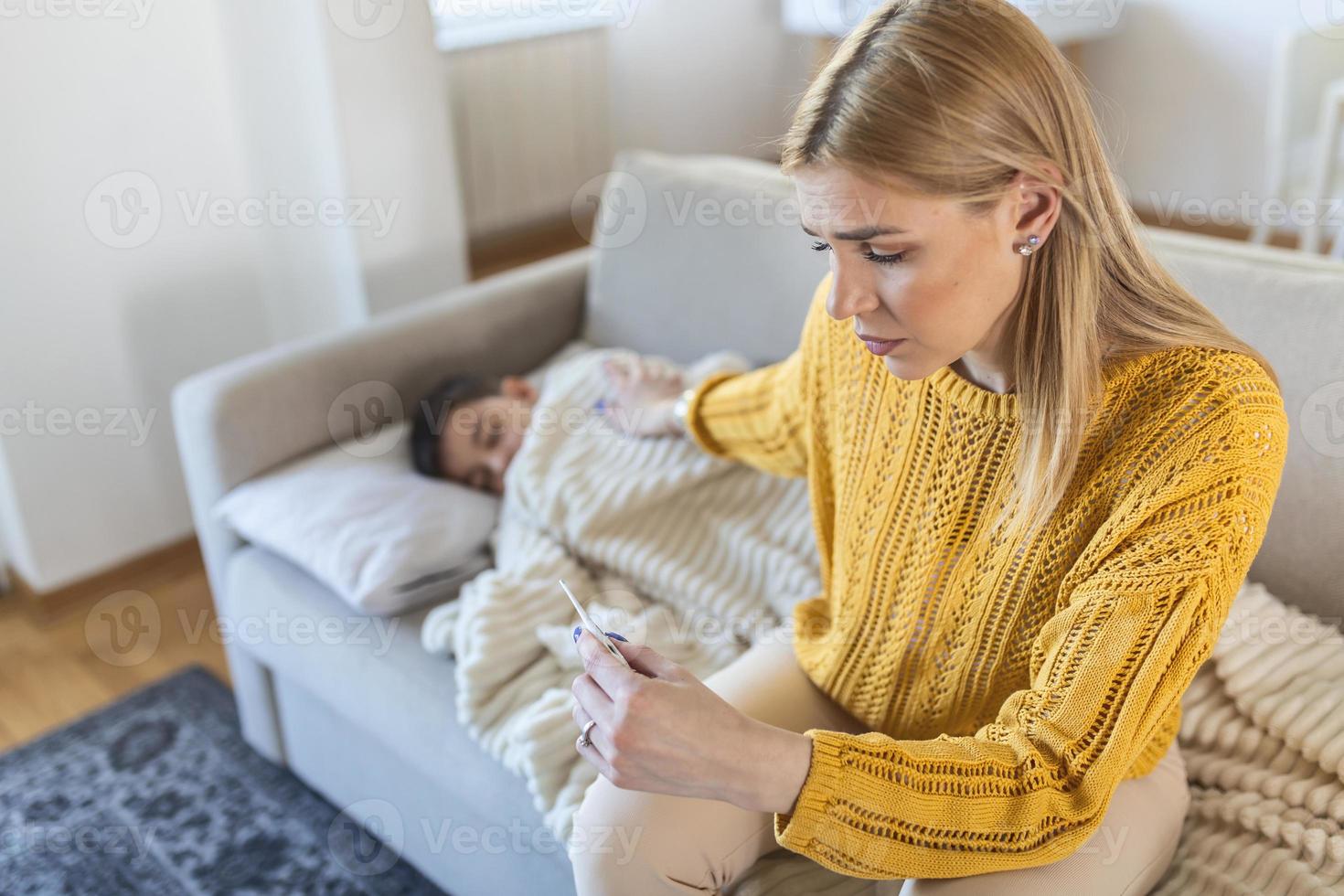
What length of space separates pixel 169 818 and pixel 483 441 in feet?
2.47

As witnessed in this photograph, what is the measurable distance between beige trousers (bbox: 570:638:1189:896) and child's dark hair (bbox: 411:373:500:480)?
2.68 ft

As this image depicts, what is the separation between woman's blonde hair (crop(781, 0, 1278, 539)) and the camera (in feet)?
2.82

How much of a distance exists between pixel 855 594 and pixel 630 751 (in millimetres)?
398

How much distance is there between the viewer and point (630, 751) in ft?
2.83

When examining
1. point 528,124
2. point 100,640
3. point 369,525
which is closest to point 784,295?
point 369,525

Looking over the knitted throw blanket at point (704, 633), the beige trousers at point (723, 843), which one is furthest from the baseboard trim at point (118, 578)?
the beige trousers at point (723, 843)

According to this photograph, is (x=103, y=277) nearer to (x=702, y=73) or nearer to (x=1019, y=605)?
(x=1019, y=605)

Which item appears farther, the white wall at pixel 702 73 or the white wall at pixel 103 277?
the white wall at pixel 702 73

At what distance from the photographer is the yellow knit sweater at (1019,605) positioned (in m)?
0.88

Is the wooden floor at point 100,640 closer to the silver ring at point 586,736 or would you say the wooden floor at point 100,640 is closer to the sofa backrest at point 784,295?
the sofa backrest at point 784,295

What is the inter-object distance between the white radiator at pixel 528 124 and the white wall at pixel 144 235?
100 centimetres

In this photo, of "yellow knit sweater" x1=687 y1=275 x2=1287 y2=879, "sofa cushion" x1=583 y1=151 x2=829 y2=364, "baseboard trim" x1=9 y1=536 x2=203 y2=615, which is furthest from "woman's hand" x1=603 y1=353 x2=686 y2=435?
"baseboard trim" x1=9 y1=536 x2=203 y2=615

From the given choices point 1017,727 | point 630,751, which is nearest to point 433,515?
point 630,751

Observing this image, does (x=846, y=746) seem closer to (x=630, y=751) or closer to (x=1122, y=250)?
(x=630, y=751)
